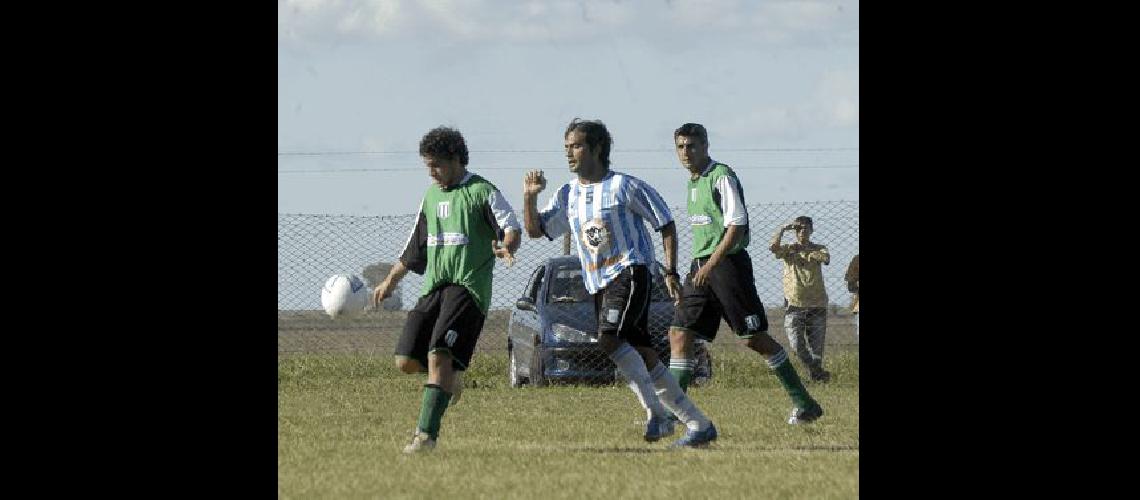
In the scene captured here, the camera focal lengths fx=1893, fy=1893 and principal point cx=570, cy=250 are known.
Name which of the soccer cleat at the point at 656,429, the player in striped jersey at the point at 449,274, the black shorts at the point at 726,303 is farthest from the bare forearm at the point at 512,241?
the black shorts at the point at 726,303

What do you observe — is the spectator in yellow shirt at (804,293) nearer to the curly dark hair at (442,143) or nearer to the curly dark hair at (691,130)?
the curly dark hair at (691,130)

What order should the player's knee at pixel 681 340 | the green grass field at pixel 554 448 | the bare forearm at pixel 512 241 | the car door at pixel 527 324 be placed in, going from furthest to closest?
the car door at pixel 527 324
the player's knee at pixel 681 340
the bare forearm at pixel 512 241
the green grass field at pixel 554 448

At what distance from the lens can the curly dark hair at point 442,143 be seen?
1081cm

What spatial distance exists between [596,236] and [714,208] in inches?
56.0

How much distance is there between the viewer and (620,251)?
1097cm

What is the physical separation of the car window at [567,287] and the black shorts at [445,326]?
7.97 m

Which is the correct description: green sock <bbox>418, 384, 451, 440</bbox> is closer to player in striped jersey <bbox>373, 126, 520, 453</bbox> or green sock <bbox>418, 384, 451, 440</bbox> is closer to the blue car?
player in striped jersey <bbox>373, 126, 520, 453</bbox>

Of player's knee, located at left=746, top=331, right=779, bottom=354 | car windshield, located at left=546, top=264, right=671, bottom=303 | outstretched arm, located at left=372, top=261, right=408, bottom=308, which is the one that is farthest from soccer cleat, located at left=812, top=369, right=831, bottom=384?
outstretched arm, located at left=372, top=261, right=408, bottom=308

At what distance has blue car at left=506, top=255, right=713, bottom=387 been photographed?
1833 centimetres

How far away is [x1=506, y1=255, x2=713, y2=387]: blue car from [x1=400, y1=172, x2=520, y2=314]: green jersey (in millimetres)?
6919
